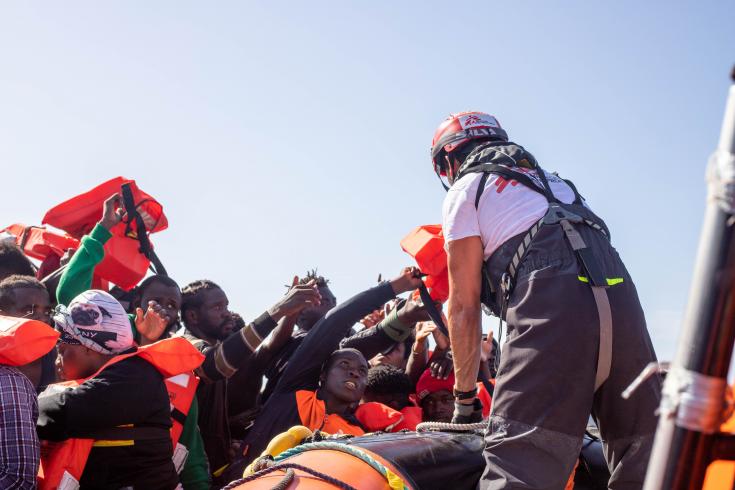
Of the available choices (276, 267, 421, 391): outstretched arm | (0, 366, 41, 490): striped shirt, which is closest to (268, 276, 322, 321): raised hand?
(276, 267, 421, 391): outstretched arm

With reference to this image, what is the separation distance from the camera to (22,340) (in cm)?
389

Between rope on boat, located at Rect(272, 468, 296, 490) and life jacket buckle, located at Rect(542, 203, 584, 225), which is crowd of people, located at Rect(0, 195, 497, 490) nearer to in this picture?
rope on boat, located at Rect(272, 468, 296, 490)

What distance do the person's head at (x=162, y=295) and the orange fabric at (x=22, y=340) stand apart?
2.13 m

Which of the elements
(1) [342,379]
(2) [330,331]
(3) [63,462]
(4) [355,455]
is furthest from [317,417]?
(4) [355,455]

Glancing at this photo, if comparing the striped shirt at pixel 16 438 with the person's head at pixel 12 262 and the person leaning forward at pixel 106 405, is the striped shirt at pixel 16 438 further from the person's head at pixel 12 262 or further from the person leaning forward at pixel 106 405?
the person's head at pixel 12 262

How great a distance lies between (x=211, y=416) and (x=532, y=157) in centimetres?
324

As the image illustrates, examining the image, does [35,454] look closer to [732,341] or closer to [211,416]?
[211,416]

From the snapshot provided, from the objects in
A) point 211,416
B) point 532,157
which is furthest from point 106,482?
point 532,157

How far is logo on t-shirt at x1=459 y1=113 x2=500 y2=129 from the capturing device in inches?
168

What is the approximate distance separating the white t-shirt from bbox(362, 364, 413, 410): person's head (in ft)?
10.8

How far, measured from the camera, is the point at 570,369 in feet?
10.8

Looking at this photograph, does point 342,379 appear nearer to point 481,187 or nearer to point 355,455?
point 481,187

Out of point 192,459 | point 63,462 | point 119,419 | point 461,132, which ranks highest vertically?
point 461,132

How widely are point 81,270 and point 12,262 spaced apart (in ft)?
2.47
